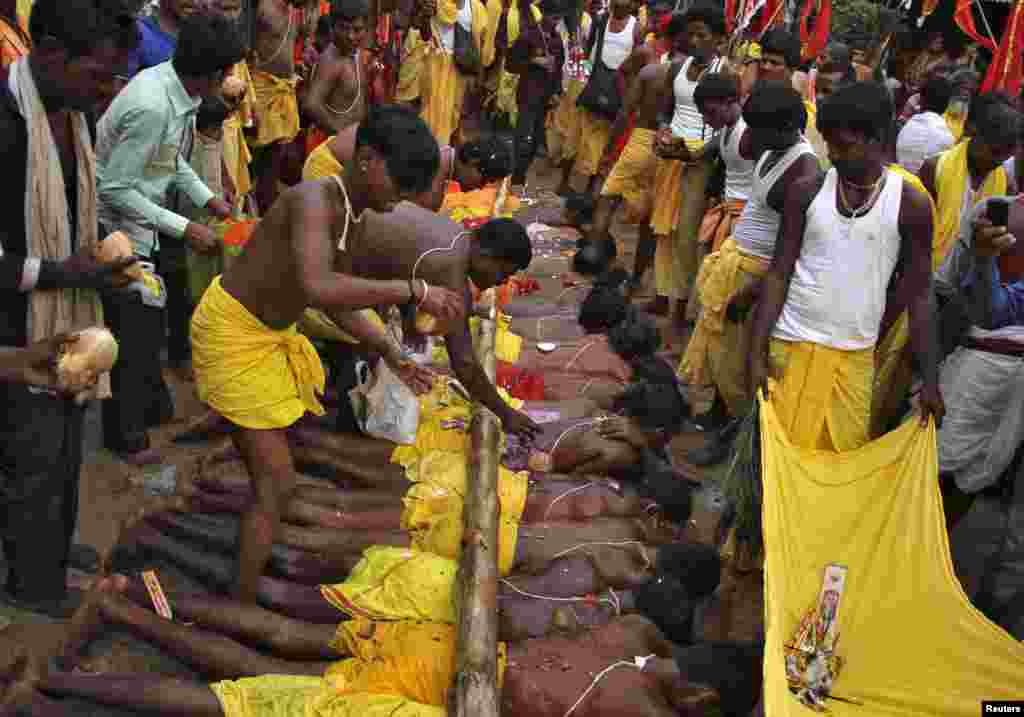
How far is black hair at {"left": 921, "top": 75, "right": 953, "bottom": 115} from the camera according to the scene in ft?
20.9

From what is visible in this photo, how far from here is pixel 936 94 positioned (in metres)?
6.37

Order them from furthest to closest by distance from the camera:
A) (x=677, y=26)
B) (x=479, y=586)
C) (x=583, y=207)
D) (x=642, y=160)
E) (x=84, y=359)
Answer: (x=583, y=207) → (x=677, y=26) → (x=642, y=160) → (x=479, y=586) → (x=84, y=359)

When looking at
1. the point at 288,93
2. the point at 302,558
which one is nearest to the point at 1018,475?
the point at 302,558

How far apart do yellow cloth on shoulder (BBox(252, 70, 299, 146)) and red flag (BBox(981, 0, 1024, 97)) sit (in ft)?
14.8

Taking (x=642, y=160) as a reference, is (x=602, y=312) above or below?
below

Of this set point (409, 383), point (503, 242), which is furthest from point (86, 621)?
point (503, 242)

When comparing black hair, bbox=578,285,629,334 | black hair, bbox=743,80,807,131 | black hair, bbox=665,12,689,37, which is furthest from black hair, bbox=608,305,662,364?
black hair, bbox=665,12,689,37

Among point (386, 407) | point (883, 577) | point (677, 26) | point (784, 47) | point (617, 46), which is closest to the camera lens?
point (883, 577)

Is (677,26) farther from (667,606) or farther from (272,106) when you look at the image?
(667,606)

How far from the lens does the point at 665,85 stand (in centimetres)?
712

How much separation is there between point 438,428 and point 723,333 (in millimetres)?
1486

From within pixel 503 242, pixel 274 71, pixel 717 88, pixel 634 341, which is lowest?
pixel 634 341

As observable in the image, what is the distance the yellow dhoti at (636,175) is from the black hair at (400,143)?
4.34 meters

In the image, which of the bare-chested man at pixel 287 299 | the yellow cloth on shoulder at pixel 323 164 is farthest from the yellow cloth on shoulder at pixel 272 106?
the bare-chested man at pixel 287 299
